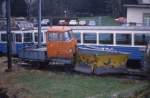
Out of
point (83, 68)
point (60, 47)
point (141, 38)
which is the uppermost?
point (141, 38)

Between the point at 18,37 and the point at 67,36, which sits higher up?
the point at 67,36

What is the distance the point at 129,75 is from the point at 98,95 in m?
5.76

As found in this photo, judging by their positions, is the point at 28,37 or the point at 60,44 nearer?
the point at 60,44

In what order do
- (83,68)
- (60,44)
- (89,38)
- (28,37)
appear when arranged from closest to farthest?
(83,68) → (60,44) → (89,38) → (28,37)

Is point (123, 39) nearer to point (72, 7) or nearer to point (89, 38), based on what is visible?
point (89, 38)

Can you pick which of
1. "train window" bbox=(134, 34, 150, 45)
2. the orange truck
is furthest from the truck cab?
"train window" bbox=(134, 34, 150, 45)

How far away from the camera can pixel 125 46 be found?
2914 centimetres

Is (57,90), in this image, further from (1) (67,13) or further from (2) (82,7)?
(2) (82,7)

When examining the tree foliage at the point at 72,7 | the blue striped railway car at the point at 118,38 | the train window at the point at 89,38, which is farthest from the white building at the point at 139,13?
the tree foliage at the point at 72,7

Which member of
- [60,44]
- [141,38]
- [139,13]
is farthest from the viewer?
[139,13]

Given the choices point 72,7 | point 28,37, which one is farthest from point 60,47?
point 72,7

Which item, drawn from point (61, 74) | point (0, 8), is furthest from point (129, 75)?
point (0, 8)

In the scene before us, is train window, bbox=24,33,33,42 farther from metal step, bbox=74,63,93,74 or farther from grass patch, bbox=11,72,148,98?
metal step, bbox=74,63,93,74

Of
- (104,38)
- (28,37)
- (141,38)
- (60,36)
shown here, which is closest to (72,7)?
(28,37)
